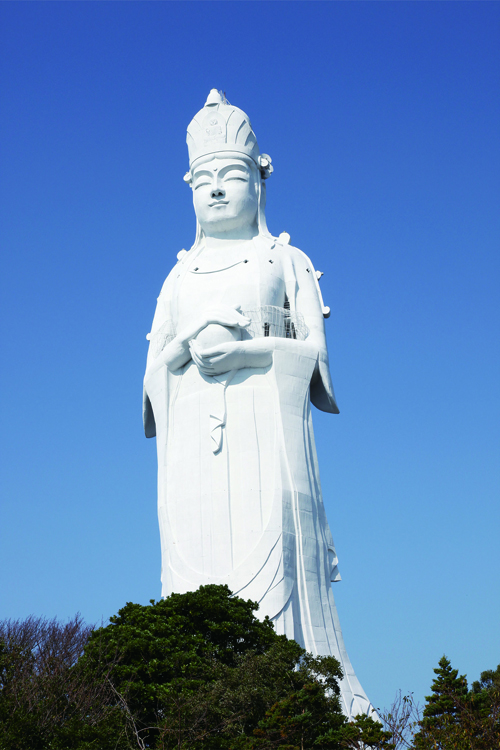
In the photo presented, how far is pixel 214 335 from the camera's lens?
62.5 feet

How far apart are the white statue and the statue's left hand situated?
0.03 metres

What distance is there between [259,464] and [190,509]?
1.61 metres

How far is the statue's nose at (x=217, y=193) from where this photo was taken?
21.1 meters

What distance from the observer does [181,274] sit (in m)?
21.3

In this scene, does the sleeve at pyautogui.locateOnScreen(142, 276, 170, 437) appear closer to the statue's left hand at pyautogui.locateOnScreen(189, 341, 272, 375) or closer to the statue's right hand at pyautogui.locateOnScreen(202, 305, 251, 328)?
the statue's left hand at pyautogui.locateOnScreen(189, 341, 272, 375)

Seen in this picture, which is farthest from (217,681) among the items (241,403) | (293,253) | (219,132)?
(219,132)

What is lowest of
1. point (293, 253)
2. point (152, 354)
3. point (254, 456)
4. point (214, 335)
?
point (254, 456)

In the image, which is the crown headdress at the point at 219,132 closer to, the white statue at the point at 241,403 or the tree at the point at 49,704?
the white statue at the point at 241,403

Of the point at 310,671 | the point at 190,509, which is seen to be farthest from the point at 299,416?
the point at 310,671

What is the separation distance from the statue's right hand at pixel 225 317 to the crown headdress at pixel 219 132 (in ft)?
13.3

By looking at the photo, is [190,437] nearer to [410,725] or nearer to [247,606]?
[247,606]

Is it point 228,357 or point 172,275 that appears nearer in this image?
point 228,357

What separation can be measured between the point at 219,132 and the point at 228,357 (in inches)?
214

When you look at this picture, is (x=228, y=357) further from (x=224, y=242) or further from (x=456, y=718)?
(x=456, y=718)
